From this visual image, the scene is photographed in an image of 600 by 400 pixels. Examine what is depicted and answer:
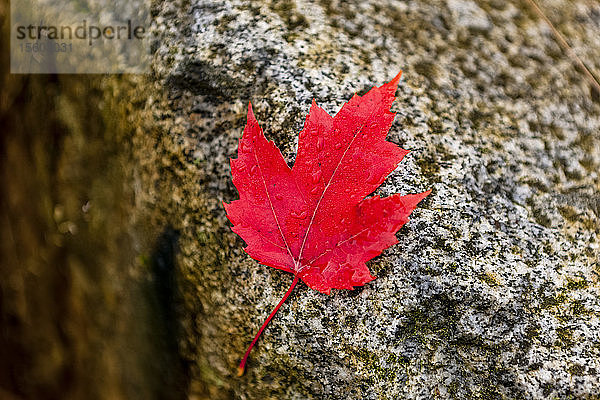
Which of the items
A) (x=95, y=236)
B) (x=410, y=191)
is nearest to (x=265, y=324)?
(x=410, y=191)

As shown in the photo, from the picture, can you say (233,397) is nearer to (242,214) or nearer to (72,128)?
(242,214)

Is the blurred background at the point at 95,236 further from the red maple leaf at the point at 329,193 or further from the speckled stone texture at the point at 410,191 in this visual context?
the red maple leaf at the point at 329,193

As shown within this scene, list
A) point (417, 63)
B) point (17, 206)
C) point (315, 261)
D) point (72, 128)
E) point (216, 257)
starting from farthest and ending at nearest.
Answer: point (17, 206)
point (72, 128)
point (417, 63)
point (216, 257)
point (315, 261)

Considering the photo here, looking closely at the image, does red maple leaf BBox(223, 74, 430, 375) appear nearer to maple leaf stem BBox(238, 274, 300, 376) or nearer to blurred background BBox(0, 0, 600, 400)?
maple leaf stem BBox(238, 274, 300, 376)

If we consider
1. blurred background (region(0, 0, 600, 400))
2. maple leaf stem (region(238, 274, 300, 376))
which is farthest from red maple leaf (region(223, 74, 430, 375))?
blurred background (region(0, 0, 600, 400))

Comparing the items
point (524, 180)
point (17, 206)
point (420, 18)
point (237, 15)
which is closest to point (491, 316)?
point (524, 180)

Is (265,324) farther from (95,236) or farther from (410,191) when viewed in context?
(95,236)

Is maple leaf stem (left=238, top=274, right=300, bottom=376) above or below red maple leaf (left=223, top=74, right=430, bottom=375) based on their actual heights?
below
